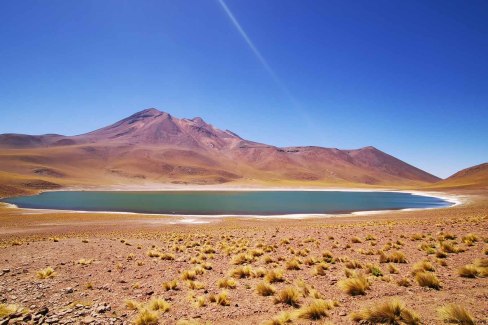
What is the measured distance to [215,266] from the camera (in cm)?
1130

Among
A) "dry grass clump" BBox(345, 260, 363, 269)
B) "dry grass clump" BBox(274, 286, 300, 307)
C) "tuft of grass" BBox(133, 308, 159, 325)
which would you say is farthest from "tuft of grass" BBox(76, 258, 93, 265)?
"dry grass clump" BBox(345, 260, 363, 269)

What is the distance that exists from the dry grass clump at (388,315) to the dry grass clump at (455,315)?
0.47 m

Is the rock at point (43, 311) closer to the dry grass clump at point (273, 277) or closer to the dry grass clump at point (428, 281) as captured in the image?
the dry grass clump at point (273, 277)

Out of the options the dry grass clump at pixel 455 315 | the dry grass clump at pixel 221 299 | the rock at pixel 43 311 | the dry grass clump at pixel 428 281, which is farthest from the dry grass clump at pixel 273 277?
the rock at pixel 43 311

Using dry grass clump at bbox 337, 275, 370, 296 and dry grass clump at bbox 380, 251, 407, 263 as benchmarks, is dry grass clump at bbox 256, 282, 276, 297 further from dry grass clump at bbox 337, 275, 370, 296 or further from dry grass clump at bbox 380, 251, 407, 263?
dry grass clump at bbox 380, 251, 407, 263

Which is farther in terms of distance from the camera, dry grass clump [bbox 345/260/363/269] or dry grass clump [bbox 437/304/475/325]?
dry grass clump [bbox 345/260/363/269]

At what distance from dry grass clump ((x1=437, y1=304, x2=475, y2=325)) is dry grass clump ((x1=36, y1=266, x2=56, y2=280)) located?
36.0 ft

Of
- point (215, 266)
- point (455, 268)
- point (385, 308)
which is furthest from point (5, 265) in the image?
point (455, 268)

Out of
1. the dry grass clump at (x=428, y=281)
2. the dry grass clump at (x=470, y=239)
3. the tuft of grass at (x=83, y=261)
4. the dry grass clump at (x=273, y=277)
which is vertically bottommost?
the tuft of grass at (x=83, y=261)

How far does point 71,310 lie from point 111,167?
183 m

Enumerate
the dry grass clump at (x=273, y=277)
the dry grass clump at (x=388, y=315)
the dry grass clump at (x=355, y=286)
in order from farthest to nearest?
the dry grass clump at (x=273, y=277) → the dry grass clump at (x=355, y=286) → the dry grass clump at (x=388, y=315)

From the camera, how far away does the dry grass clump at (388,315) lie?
529cm

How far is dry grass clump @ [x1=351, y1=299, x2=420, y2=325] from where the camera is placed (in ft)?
17.4

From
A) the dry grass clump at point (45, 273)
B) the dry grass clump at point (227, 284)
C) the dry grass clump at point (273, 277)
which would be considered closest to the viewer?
the dry grass clump at point (227, 284)
